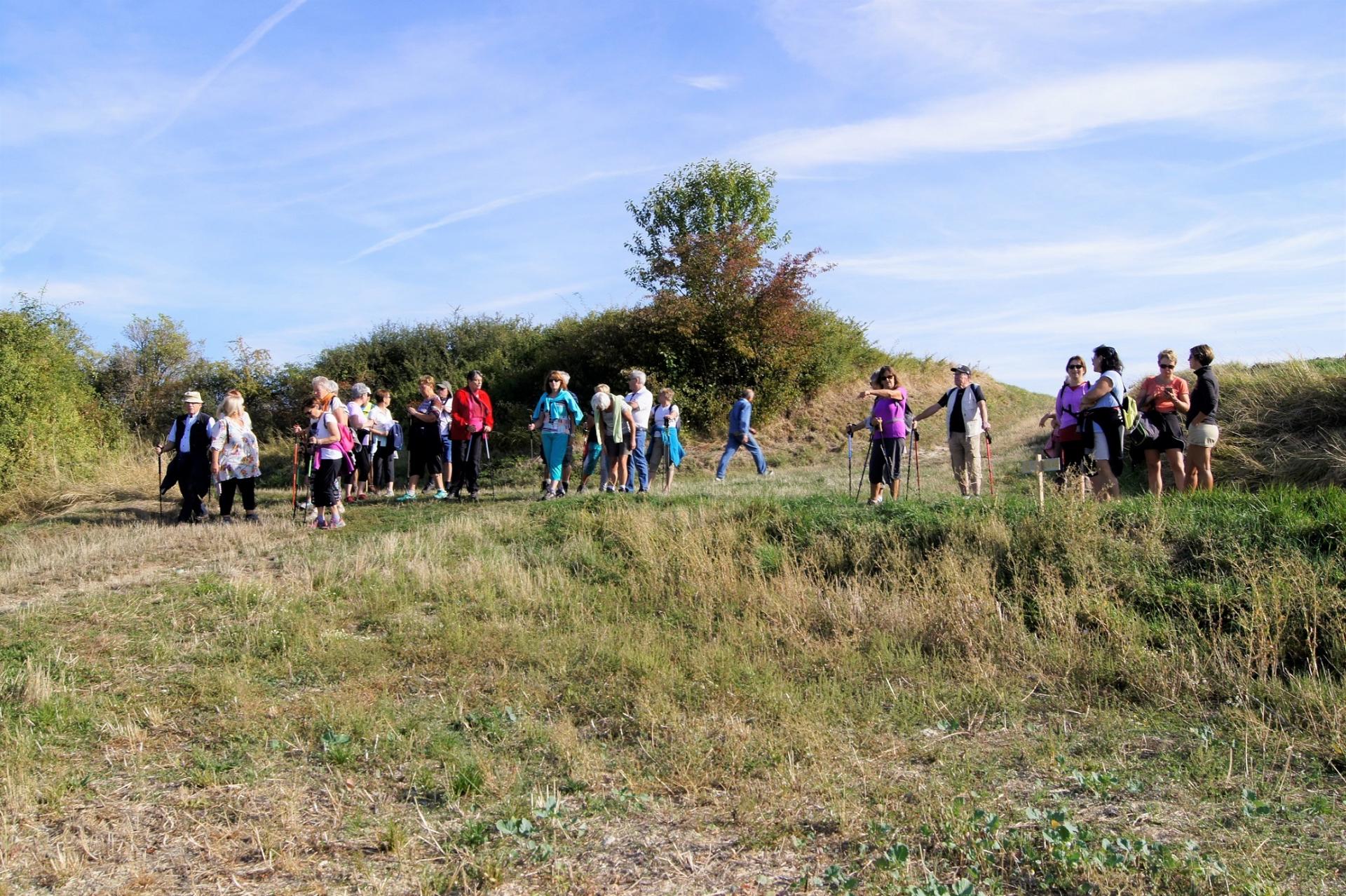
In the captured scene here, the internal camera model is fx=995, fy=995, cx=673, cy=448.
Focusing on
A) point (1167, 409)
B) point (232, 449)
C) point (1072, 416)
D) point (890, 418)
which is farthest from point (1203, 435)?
point (232, 449)

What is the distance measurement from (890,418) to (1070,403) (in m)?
1.93

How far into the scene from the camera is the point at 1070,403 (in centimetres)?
1087

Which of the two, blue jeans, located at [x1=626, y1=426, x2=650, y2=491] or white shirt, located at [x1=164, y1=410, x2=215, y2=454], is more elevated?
white shirt, located at [x1=164, y1=410, x2=215, y2=454]

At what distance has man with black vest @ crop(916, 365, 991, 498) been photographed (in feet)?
38.1

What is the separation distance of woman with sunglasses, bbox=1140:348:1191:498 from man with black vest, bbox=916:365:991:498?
1.75 metres

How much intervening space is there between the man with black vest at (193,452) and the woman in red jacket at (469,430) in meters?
3.16

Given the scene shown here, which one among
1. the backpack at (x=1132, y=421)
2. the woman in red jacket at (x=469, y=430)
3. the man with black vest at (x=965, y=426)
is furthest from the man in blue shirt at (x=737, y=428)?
the backpack at (x=1132, y=421)

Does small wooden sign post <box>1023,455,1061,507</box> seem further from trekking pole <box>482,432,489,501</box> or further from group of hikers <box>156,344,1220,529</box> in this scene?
trekking pole <box>482,432,489,501</box>

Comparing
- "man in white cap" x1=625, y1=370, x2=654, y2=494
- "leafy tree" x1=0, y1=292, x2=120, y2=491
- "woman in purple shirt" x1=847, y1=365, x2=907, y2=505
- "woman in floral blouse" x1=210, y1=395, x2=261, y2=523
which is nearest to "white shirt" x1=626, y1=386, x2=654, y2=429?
"man in white cap" x1=625, y1=370, x2=654, y2=494

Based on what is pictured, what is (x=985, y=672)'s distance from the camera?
6703 millimetres

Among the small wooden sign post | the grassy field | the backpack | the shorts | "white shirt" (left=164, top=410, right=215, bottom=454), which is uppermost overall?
"white shirt" (left=164, top=410, right=215, bottom=454)

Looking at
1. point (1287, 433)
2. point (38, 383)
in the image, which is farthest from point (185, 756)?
point (38, 383)

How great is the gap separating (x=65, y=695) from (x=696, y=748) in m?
4.31

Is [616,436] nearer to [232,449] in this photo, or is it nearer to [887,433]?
[887,433]
